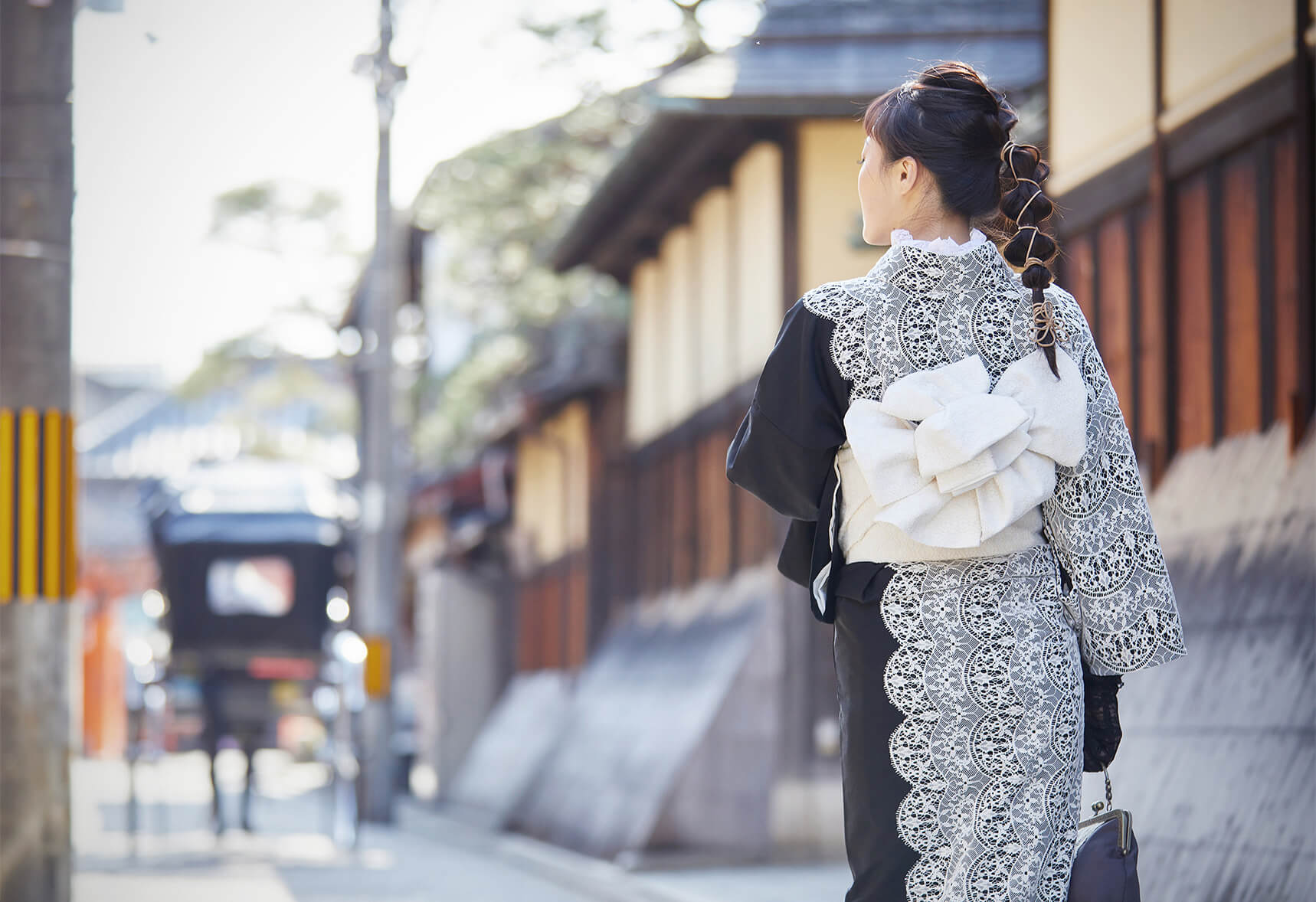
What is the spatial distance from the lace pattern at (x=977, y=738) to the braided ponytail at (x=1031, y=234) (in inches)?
18.0

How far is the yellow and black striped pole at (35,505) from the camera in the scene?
23.2 feet

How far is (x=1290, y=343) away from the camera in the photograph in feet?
19.7

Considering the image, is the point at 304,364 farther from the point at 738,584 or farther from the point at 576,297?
the point at 738,584

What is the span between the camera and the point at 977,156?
3281 mm

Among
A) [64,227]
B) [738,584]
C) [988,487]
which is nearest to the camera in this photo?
[988,487]

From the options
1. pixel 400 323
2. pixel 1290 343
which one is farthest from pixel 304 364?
pixel 1290 343

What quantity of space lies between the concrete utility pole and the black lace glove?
16.3 ft

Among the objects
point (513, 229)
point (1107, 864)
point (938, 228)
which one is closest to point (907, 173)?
point (938, 228)

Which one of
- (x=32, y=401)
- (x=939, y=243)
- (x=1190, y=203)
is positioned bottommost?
(x=32, y=401)

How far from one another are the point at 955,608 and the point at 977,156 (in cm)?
87

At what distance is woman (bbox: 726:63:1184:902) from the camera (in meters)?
3.06

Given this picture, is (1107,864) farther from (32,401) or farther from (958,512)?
(32,401)

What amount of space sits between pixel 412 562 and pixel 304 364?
16.4 ft

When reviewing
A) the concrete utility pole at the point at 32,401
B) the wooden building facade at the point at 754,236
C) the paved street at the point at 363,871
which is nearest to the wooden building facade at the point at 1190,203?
the wooden building facade at the point at 754,236
